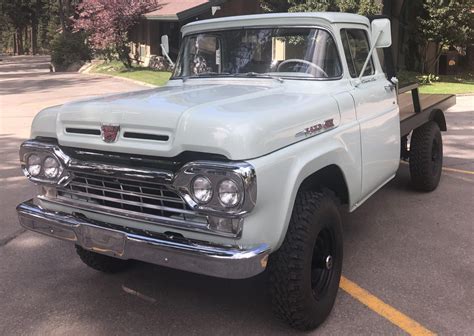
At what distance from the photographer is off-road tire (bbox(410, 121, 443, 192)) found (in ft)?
19.7

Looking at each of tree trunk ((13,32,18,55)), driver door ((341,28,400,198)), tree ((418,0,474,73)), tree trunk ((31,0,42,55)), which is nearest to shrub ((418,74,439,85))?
tree ((418,0,474,73))

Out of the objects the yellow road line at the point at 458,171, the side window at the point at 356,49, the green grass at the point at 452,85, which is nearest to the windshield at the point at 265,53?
the side window at the point at 356,49

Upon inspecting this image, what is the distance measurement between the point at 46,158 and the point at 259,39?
1.88 meters

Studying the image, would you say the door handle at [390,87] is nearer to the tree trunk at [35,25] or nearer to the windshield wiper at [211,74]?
the windshield wiper at [211,74]

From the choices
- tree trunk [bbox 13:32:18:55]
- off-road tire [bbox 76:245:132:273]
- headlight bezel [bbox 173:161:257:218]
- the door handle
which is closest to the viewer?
headlight bezel [bbox 173:161:257:218]

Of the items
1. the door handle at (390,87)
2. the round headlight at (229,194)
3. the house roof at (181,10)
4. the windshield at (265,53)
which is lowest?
the round headlight at (229,194)

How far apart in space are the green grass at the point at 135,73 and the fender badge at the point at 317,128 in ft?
55.3

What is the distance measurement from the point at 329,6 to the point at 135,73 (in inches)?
435

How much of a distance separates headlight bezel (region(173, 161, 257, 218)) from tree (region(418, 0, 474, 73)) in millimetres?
18059

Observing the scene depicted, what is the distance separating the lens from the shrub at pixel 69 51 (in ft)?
105

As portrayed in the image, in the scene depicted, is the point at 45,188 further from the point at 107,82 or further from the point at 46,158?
the point at 107,82

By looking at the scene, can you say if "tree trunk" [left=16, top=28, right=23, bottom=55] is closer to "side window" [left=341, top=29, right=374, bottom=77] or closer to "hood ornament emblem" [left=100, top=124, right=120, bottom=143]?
"side window" [left=341, top=29, right=374, bottom=77]

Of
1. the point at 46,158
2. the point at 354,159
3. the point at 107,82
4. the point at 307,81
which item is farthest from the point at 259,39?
the point at 107,82

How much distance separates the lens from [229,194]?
271 cm
